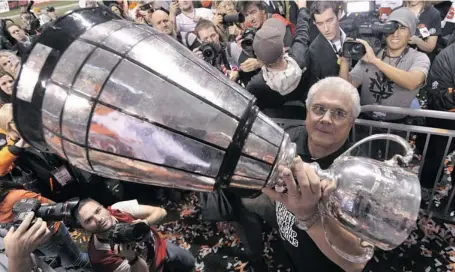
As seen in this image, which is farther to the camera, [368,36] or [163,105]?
[368,36]

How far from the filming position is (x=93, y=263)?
7.17 feet

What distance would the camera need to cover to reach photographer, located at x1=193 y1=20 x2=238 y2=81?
9.31 ft

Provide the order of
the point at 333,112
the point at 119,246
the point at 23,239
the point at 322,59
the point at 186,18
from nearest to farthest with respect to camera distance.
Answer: the point at 333,112 < the point at 23,239 < the point at 119,246 < the point at 322,59 < the point at 186,18

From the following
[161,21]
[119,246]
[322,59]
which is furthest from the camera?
[161,21]

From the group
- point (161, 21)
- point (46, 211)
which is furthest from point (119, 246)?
point (161, 21)

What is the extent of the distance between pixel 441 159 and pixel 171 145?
2784 mm

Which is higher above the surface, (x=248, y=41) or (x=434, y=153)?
(x=248, y=41)

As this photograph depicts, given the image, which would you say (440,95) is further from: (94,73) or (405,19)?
(94,73)

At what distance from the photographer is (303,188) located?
2.80ft

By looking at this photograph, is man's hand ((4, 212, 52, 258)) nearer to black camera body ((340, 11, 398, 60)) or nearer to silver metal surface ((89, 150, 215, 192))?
silver metal surface ((89, 150, 215, 192))

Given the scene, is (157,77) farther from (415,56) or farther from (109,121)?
(415,56)

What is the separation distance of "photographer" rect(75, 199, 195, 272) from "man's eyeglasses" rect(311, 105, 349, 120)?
4.19 ft

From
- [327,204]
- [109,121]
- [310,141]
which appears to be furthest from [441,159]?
[109,121]

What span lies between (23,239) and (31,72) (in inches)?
48.6
